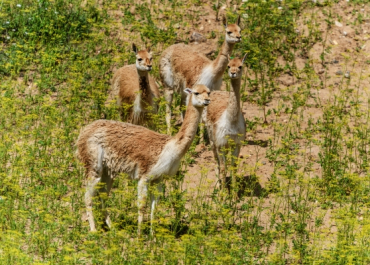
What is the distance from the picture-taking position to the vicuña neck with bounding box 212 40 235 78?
14.9 metres

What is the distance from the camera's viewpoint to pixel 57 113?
1413 centimetres

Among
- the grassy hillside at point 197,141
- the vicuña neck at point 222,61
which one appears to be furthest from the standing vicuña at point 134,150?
the vicuña neck at point 222,61

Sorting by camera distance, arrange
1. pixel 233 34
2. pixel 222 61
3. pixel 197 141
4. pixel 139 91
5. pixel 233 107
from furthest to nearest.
A: 1. pixel 222 61
2. pixel 233 34
3. pixel 197 141
4. pixel 139 91
5. pixel 233 107

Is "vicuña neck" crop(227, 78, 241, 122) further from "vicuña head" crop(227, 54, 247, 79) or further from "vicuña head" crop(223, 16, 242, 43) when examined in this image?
"vicuña head" crop(223, 16, 242, 43)

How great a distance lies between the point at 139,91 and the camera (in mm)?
13602

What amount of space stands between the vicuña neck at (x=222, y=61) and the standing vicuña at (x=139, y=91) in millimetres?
1325

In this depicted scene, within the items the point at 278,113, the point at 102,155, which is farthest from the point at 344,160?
the point at 102,155

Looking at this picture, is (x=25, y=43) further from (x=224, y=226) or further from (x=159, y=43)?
(x=224, y=226)

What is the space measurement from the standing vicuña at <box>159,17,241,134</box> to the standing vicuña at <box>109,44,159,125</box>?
775 mm

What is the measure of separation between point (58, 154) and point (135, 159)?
1517 mm

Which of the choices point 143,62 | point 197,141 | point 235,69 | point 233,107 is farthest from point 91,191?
point 197,141

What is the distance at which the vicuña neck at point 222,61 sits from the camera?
14.9 meters

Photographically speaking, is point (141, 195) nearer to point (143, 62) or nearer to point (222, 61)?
point (143, 62)

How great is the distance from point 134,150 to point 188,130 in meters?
0.88
